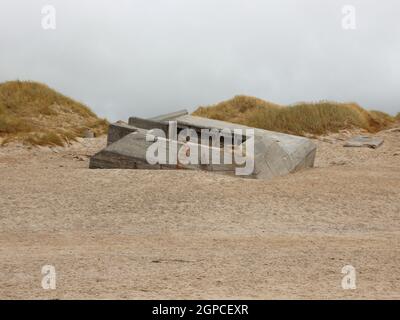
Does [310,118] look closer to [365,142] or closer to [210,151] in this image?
[365,142]

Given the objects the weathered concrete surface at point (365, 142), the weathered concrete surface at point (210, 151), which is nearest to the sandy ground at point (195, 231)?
the weathered concrete surface at point (210, 151)

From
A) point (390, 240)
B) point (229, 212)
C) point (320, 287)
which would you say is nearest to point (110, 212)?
point (229, 212)

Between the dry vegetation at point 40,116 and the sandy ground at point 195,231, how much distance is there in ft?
5.16

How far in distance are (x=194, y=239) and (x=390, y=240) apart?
2.10m

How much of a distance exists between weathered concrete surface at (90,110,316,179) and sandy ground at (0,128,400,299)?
0.42m

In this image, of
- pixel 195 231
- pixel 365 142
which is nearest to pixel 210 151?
pixel 195 231

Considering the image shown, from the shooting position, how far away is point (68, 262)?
19.9 ft

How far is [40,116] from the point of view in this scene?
17359 millimetres

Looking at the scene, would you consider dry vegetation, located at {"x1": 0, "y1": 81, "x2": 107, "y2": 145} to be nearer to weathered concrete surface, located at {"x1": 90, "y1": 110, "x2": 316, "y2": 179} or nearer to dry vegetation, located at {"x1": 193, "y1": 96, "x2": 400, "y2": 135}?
weathered concrete surface, located at {"x1": 90, "y1": 110, "x2": 316, "y2": 179}

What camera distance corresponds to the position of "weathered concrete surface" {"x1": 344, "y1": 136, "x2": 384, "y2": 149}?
14.8m

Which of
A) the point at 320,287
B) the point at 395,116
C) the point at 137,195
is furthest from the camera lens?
the point at 395,116

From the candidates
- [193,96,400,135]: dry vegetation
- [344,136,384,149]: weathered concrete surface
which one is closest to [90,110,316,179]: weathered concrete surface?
[344,136,384,149]: weathered concrete surface
